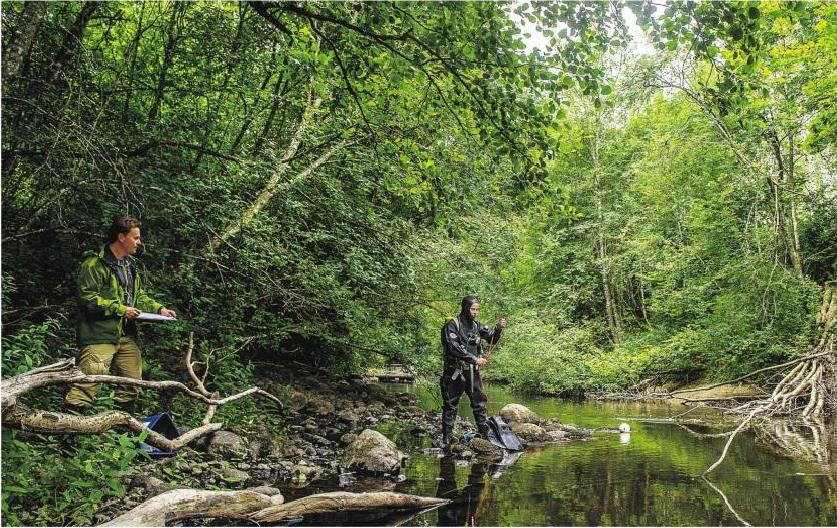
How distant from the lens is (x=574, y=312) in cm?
2722

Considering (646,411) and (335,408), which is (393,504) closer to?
(335,408)

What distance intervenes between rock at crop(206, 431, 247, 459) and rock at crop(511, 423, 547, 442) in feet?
15.0

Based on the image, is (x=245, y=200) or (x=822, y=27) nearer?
(x=245, y=200)

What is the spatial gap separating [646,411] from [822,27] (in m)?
8.82

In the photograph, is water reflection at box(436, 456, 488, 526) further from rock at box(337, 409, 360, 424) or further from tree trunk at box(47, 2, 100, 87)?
tree trunk at box(47, 2, 100, 87)

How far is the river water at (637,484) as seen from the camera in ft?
15.9

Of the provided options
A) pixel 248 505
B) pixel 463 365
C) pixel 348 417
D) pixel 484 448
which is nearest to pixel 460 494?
pixel 248 505

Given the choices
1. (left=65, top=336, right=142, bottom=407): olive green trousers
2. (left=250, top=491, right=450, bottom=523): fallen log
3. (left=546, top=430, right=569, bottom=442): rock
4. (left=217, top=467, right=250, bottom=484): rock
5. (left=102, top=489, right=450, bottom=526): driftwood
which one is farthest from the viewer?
(left=546, top=430, right=569, bottom=442): rock

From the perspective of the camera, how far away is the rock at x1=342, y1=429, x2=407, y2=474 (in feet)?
22.1

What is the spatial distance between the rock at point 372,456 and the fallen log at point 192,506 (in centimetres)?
209

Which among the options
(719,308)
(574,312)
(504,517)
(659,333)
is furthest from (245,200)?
(574,312)

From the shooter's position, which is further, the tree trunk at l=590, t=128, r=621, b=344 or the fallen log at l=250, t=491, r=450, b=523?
the tree trunk at l=590, t=128, r=621, b=344

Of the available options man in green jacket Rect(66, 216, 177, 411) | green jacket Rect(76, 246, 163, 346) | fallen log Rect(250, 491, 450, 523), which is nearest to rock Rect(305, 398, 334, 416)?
man in green jacket Rect(66, 216, 177, 411)

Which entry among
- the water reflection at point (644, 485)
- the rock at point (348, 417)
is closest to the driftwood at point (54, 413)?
the water reflection at point (644, 485)
